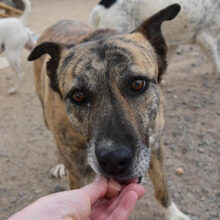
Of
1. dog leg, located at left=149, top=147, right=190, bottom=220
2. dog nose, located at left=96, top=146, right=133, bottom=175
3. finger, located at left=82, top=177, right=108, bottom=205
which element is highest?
dog nose, located at left=96, top=146, right=133, bottom=175

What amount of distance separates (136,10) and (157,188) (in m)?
2.81

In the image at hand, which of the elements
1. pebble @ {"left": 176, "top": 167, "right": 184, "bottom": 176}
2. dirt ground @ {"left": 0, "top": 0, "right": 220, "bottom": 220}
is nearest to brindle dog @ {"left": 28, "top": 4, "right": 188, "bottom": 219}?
dirt ground @ {"left": 0, "top": 0, "right": 220, "bottom": 220}

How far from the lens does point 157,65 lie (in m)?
2.27

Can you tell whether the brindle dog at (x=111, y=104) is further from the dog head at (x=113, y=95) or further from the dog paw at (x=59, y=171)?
the dog paw at (x=59, y=171)

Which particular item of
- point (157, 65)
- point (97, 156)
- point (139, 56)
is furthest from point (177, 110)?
point (97, 156)

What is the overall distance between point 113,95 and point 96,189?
1.94 feet

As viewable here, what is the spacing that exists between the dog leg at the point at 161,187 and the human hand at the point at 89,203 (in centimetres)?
86

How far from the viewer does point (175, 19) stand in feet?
14.3

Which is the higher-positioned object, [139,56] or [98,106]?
[139,56]

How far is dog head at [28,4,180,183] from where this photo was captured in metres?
1.65

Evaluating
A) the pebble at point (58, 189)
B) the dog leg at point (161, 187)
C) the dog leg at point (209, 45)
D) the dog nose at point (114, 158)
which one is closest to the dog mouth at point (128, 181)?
the dog nose at point (114, 158)

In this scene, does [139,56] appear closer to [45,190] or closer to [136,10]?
[45,190]

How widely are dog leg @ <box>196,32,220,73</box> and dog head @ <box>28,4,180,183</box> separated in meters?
2.74

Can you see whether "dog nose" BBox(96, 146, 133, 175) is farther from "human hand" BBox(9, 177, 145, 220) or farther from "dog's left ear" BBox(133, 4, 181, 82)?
"dog's left ear" BBox(133, 4, 181, 82)
